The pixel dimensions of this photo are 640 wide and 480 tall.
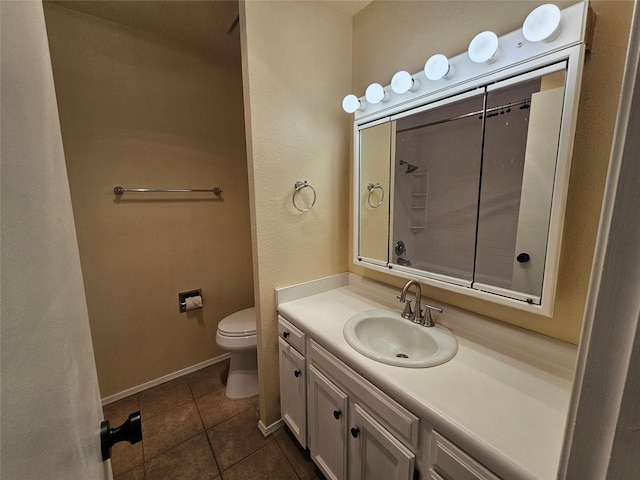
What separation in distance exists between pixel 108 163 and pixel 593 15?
2.33 metres

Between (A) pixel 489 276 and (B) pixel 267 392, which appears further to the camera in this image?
(B) pixel 267 392

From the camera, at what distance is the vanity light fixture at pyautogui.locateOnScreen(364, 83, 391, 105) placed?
1311mm

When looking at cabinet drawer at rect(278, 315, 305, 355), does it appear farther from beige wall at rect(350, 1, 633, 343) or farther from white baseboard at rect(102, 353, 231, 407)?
white baseboard at rect(102, 353, 231, 407)

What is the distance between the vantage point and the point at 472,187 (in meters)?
1.12

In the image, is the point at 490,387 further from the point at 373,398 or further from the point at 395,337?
the point at 395,337

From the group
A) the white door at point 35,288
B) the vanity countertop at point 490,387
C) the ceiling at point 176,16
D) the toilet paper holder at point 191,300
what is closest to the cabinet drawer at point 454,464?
the vanity countertop at point 490,387

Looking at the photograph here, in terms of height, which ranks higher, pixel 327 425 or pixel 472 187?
pixel 472 187

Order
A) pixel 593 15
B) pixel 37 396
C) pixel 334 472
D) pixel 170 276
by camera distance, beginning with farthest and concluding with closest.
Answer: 1. pixel 170 276
2. pixel 334 472
3. pixel 593 15
4. pixel 37 396

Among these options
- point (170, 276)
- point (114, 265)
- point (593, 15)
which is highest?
point (593, 15)

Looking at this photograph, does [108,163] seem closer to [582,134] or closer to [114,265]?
[114,265]

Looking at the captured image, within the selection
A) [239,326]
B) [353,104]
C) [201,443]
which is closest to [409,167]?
[353,104]

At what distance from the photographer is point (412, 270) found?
1.32 meters

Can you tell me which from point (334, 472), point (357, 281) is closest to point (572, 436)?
point (334, 472)

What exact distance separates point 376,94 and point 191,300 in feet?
6.19
